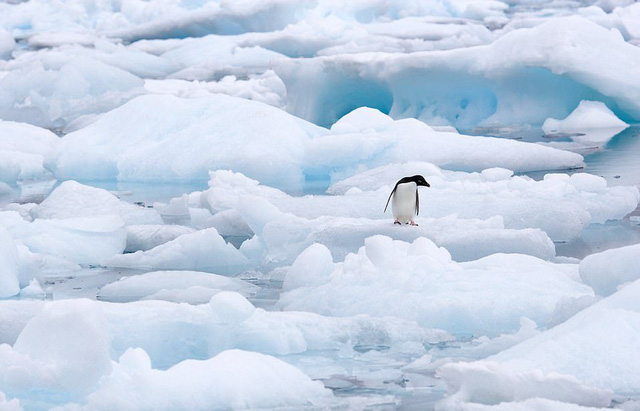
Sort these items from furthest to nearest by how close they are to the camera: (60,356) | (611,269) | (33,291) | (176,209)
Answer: (176,209) → (33,291) → (611,269) → (60,356)

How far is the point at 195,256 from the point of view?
5.13 meters

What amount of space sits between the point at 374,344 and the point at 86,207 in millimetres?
3299

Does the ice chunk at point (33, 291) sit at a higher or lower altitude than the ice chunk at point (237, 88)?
higher

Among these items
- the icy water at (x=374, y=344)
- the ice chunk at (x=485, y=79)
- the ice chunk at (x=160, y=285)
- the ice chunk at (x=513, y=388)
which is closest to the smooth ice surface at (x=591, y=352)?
the ice chunk at (x=513, y=388)

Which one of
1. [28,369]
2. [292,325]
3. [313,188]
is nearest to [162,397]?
[28,369]

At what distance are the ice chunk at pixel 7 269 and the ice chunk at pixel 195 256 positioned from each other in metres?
0.76

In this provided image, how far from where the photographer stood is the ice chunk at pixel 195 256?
16.7 ft

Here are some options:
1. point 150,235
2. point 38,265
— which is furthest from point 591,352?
point 150,235

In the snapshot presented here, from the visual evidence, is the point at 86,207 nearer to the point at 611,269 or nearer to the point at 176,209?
the point at 176,209

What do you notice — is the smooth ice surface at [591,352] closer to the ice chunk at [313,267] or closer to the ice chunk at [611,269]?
the ice chunk at [611,269]

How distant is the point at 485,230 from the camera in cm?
491

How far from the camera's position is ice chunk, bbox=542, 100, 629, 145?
11.4 meters

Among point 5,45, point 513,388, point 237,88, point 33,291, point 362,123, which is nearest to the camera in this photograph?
point 513,388

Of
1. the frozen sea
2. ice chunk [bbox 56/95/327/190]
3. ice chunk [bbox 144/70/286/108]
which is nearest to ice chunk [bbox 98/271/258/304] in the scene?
the frozen sea
